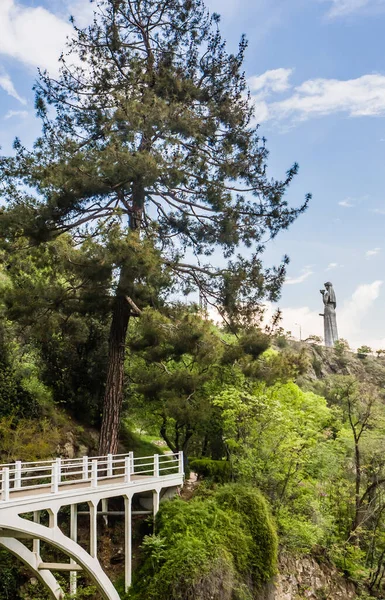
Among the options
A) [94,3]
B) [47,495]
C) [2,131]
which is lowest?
[47,495]

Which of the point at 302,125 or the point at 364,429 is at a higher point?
the point at 302,125

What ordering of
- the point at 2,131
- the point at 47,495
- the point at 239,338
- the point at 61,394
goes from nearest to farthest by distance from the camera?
the point at 47,495
the point at 239,338
the point at 2,131
the point at 61,394

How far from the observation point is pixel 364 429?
19641 mm

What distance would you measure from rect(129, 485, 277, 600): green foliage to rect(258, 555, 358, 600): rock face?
4.01ft

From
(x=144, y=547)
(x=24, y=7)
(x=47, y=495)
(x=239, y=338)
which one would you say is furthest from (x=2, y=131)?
(x=144, y=547)

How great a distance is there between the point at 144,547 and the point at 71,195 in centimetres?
930

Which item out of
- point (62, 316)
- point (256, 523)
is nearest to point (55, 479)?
point (256, 523)

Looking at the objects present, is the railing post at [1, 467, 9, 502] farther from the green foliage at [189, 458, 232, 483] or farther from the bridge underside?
Answer: the green foliage at [189, 458, 232, 483]

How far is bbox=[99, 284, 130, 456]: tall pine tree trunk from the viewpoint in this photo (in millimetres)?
15172

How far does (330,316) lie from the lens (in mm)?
51250

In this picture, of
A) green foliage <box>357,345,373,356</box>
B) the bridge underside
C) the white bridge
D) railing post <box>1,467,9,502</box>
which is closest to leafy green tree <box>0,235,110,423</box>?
the white bridge

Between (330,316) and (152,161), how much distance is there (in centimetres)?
3971

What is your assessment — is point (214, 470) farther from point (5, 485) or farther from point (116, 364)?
point (5, 485)

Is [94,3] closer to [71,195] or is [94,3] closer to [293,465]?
[71,195]
